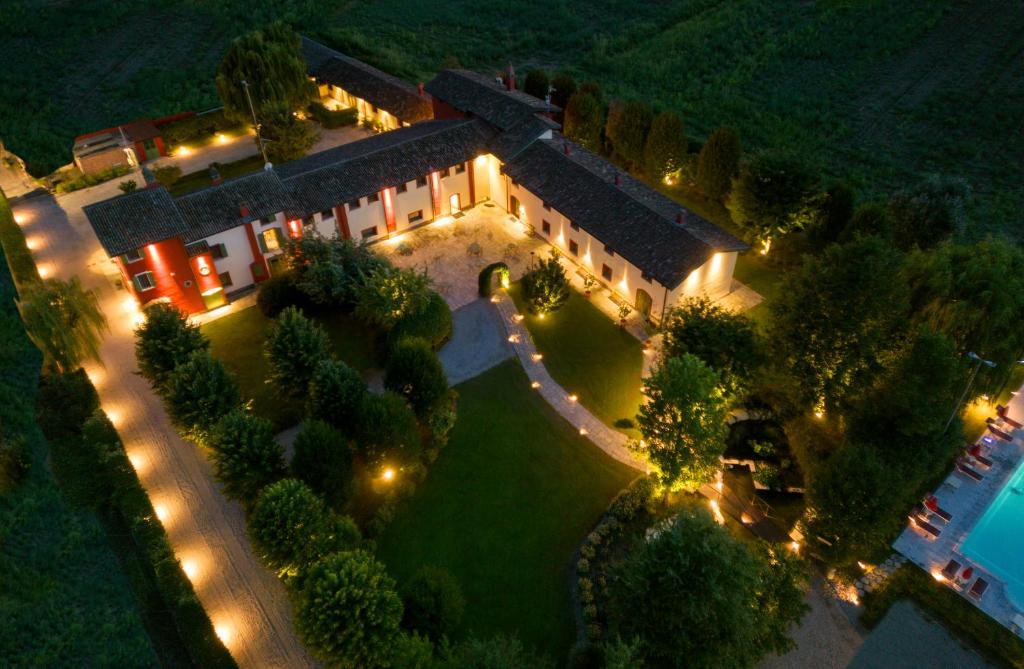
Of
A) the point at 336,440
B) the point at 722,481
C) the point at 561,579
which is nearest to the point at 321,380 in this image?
the point at 336,440

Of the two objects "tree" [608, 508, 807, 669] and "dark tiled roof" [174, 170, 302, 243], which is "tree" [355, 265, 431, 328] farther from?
"tree" [608, 508, 807, 669]

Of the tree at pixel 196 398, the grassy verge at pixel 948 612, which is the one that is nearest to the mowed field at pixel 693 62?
the grassy verge at pixel 948 612

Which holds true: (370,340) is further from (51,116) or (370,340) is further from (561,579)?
(51,116)

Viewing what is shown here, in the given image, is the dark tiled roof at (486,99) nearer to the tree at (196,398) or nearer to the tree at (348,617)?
the tree at (196,398)

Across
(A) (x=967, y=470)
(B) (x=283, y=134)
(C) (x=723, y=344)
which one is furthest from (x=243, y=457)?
(B) (x=283, y=134)

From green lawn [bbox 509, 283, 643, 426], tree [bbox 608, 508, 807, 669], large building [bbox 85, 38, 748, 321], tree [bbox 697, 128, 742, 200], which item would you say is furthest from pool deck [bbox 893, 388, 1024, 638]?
tree [bbox 697, 128, 742, 200]

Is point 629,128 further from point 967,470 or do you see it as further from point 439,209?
point 967,470
